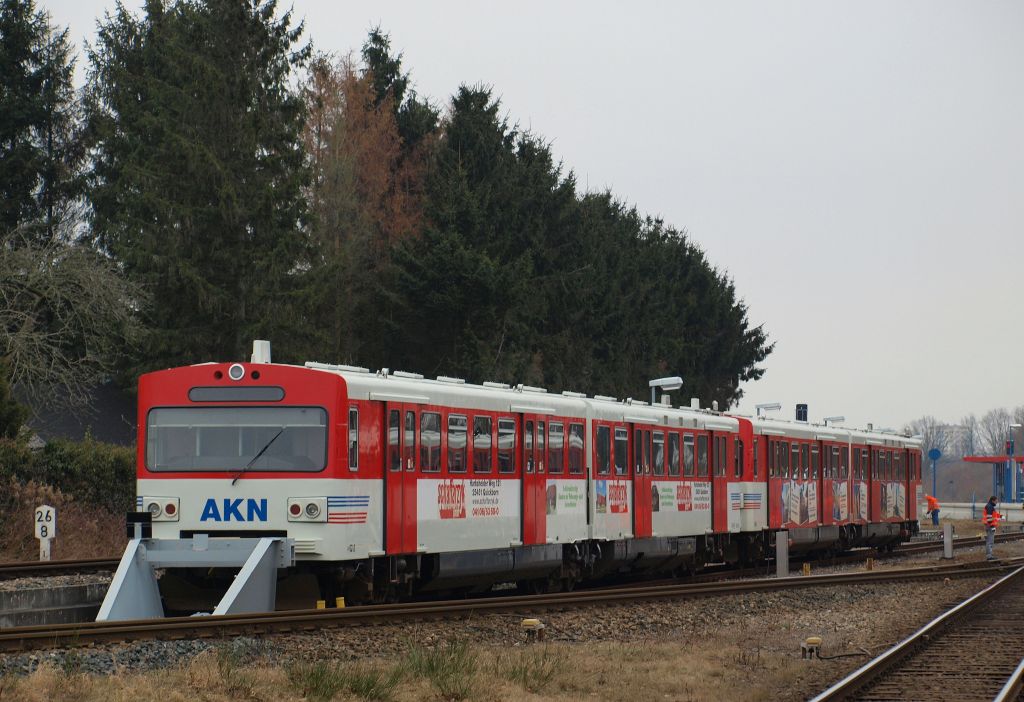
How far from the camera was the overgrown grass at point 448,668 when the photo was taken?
40.9ft

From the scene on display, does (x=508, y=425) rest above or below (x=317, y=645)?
above

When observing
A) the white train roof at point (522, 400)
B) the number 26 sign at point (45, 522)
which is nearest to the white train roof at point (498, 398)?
the white train roof at point (522, 400)

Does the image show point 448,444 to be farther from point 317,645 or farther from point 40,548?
point 40,548

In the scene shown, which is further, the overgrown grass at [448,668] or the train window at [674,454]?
the train window at [674,454]

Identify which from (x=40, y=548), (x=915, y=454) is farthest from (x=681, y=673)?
(x=915, y=454)

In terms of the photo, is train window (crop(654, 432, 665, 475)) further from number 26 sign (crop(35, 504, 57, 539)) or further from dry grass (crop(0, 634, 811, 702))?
dry grass (crop(0, 634, 811, 702))

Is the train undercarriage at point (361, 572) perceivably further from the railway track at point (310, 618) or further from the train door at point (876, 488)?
the train door at point (876, 488)

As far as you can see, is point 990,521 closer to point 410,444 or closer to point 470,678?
point 410,444

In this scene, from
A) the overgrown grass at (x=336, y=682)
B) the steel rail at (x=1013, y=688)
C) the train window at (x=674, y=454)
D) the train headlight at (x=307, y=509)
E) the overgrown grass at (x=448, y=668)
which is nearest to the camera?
the overgrown grass at (x=336, y=682)

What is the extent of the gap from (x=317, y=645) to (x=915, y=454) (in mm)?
33622

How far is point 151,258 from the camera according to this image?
44.7 m

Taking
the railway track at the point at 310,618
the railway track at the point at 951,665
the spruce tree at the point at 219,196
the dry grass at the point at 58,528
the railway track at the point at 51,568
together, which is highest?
the spruce tree at the point at 219,196

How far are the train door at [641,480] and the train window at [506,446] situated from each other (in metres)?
4.81

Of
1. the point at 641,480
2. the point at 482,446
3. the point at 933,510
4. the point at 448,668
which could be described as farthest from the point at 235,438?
the point at 933,510
